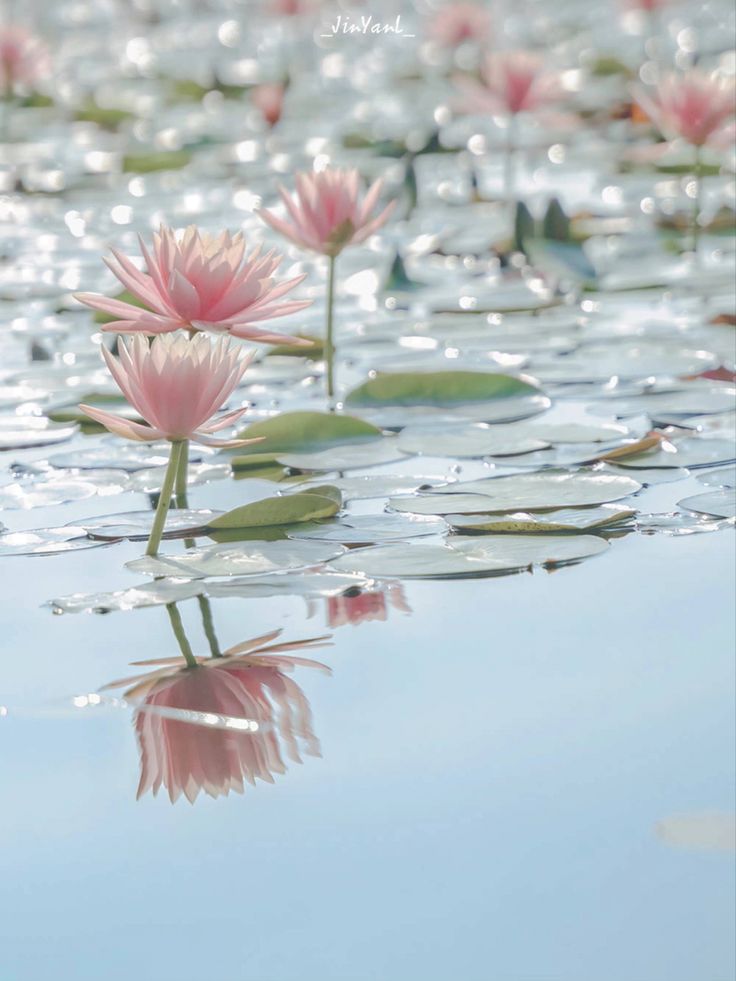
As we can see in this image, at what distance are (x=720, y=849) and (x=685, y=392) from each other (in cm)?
111

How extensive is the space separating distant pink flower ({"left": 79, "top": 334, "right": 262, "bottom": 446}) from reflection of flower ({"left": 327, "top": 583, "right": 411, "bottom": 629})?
0.54ft

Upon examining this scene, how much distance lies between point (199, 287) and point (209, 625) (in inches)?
12.9

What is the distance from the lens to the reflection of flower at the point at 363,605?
121 centimetres

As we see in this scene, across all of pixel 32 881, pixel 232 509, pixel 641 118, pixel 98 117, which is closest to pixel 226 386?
pixel 232 509

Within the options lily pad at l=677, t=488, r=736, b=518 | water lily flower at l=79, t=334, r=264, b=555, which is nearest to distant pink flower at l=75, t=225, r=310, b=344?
water lily flower at l=79, t=334, r=264, b=555

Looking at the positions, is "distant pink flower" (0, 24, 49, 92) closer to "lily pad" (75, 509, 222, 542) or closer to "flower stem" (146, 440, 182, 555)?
"lily pad" (75, 509, 222, 542)

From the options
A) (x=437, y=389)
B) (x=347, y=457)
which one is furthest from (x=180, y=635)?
(x=437, y=389)

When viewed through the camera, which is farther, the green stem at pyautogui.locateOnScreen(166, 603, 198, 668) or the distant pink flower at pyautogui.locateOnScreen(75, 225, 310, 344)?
the distant pink flower at pyautogui.locateOnScreen(75, 225, 310, 344)

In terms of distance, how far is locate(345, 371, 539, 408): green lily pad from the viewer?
1892 mm

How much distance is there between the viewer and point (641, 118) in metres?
4.41

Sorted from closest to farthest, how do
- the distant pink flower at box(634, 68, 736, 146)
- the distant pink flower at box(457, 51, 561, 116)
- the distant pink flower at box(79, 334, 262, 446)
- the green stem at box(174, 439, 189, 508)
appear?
the distant pink flower at box(79, 334, 262, 446) < the green stem at box(174, 439, 189, 508) < the distant pink flower at box(634, 68, 736, 146) < the distant pink flower at box(457, 51, 561, 116)

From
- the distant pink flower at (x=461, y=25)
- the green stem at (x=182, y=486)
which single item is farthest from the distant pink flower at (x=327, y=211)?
the distant pink flower at (x=461, y=25)

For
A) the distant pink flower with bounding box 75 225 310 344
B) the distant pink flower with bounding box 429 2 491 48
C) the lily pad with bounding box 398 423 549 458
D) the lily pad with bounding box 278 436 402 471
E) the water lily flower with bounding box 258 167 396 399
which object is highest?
the distant pink flower with bounding box 429 2 491 48

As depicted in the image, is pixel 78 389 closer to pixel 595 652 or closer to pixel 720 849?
pixel 595 652
